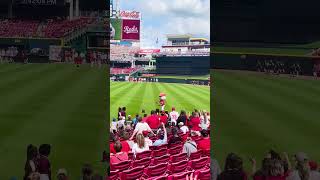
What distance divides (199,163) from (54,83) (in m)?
5.60

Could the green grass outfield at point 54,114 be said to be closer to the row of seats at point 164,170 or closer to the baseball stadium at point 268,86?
the row of seats at point 164,170

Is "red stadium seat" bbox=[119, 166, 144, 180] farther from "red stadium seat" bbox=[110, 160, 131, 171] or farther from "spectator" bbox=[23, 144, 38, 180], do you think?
"spectator" bbox=[23, 144, 38, 180]

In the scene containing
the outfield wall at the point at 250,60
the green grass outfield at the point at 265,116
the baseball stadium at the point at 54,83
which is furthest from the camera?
the outfield wall at the point at 250,60

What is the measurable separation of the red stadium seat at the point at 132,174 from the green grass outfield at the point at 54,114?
983 millimetres

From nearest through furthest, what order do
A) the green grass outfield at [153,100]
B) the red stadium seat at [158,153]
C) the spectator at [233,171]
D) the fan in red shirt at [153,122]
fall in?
the spectator at [233,171], the red stadium seat at [158,153], the fan in red shirt at [153,122], the green grass outfield at [153,100]

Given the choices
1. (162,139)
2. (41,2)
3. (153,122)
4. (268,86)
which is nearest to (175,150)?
(162,139)

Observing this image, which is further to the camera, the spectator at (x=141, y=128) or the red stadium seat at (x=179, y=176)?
the spectator at (x=141, y=128)

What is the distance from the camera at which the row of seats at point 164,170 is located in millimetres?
7094

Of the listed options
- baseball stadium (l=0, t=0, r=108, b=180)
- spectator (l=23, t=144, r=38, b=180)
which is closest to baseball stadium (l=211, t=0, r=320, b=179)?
baseball stadium (l=0, t=0, r=108, b=180)

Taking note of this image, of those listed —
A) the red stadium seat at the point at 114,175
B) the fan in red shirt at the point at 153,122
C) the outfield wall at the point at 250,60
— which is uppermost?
the outfield wall at the point at 250,60

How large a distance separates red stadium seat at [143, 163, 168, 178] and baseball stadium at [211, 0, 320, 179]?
899mm

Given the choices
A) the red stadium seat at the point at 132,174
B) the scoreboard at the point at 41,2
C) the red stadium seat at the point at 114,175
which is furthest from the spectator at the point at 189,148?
the scoreboard at the point at 41,2

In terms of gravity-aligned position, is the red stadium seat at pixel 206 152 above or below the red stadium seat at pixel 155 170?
above

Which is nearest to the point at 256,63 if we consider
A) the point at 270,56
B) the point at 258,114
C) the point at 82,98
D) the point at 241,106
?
the point at 270,56
